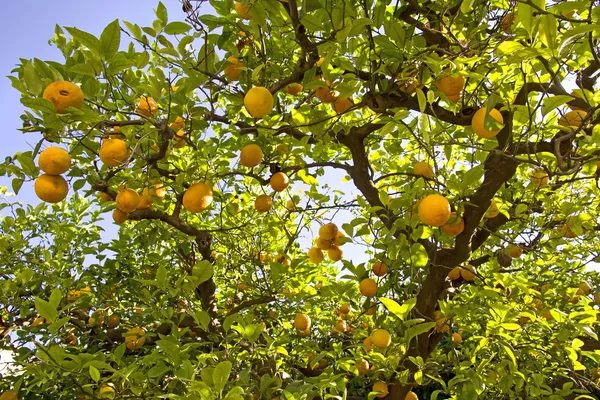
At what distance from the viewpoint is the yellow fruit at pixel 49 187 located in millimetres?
1806

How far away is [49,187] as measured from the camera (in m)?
1.81

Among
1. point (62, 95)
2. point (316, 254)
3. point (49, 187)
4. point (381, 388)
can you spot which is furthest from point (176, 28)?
point (381, 388)

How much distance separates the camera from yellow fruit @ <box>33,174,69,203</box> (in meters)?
1.81

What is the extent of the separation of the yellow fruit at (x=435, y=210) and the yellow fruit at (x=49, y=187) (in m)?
1.59

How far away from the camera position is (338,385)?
2150 mm

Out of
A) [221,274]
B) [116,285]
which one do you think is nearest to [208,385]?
[116,285]

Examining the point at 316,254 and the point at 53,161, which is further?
the point at 316,254

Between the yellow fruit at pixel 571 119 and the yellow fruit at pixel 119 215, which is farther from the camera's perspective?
the yellow fruit at pixel 119 215


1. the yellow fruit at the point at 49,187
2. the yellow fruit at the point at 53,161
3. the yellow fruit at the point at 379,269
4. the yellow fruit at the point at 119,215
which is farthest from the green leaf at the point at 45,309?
the yellow fruit at the point at 379,269

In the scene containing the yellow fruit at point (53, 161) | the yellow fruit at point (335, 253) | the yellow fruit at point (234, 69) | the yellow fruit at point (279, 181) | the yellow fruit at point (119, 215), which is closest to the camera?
the yellow fruit at point (53, 161)

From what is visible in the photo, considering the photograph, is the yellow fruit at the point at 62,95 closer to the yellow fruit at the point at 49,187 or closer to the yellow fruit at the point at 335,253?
the yellow fruit at the point at 49,187

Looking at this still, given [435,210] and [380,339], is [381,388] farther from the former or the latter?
[435,210]

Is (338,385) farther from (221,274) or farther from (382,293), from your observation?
(221,274)

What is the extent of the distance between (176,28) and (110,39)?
0.54 m
